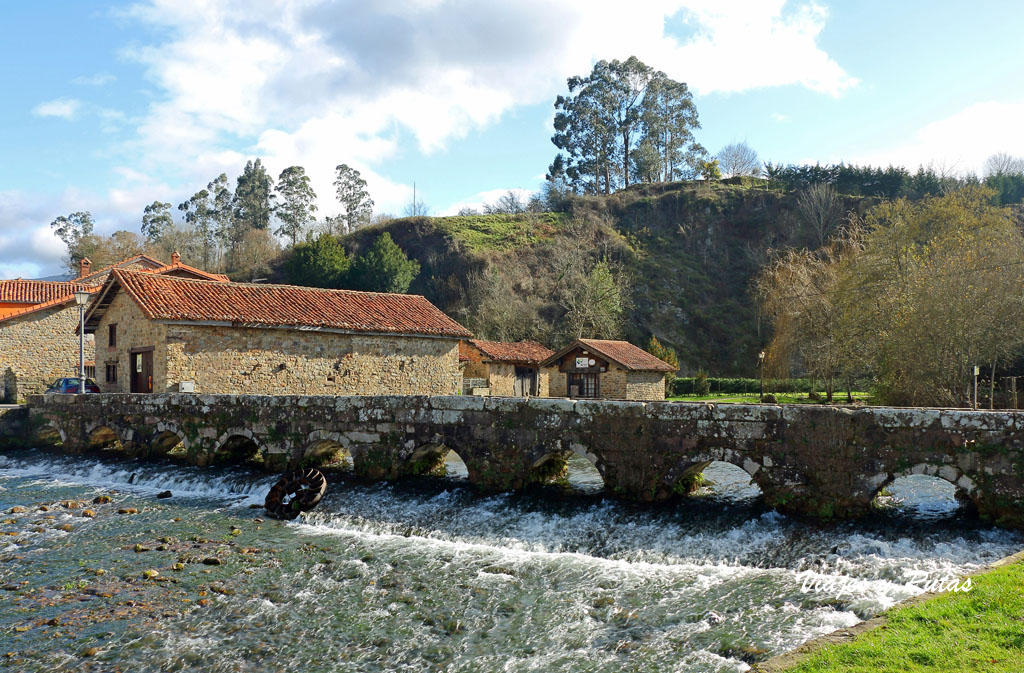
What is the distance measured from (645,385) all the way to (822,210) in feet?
146

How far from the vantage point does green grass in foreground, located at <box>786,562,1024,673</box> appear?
15.8 ft

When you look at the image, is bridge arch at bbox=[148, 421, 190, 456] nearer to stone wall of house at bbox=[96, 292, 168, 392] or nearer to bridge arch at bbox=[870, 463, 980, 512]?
stone wall of house at bbox=[96, 292, 168, 392]

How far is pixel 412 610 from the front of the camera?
7840 mm

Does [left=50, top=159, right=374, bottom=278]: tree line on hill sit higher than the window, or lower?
higher

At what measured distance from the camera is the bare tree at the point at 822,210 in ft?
222

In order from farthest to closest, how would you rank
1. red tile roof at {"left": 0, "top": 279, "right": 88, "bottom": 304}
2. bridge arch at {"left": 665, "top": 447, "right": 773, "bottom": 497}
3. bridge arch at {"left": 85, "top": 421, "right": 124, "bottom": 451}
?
1. red tile roof at {"left": 0, "top": 279, "right": 88, "bottom": 304}
2. bridge arch at {"left": 85, "top": 421, "right": 124, "bottom": 451}
3. bridge arch at {"left": 665, "top": 447, "right": 773, "bottom": 497}

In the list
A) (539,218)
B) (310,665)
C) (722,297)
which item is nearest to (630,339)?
(722,297)

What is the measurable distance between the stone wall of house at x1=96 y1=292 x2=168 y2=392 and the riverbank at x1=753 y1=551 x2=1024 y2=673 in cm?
2153

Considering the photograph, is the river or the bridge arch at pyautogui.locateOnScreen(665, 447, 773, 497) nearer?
the river

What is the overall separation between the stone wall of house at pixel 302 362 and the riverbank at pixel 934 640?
21134mm

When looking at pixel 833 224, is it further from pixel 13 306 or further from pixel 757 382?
pixel 13 306

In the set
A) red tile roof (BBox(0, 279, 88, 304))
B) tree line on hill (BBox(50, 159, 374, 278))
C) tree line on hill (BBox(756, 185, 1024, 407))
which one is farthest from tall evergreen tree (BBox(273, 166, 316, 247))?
tree line on hill (BBox(756, 185, 1024, 407))

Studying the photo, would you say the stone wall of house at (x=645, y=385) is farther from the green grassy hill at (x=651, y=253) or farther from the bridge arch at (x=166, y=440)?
the bridge arch at (x=166, y=440)

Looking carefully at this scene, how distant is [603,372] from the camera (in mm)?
34156
